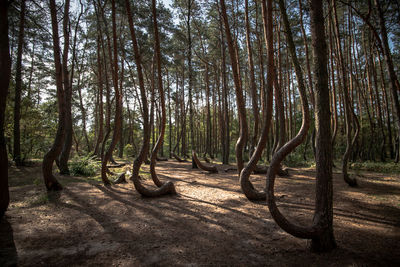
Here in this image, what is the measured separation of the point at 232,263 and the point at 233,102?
26801mm

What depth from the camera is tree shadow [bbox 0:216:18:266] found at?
2.54 metres

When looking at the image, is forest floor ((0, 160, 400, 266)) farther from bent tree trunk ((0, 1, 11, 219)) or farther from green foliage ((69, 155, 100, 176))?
green foliage ((69, 155, 100, 176))

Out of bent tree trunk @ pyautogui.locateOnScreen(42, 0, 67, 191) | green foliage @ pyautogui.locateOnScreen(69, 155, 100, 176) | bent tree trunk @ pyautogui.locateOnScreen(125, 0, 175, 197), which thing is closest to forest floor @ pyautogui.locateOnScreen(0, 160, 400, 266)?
bent tree trunk @ pyautogui.locateOnScreen(125, 0, 175, 197)

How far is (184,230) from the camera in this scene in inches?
145

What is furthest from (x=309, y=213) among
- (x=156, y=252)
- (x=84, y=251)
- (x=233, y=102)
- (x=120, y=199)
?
(x=233, y=102)

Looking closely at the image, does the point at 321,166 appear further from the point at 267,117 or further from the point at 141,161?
the point at 141,161

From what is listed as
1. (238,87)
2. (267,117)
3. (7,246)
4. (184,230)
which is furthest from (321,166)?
(7,246)

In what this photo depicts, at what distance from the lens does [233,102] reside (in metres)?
28.4

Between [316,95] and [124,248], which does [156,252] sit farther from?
[316,95]

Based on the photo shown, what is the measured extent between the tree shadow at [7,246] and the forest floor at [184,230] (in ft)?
0.03

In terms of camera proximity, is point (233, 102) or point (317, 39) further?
point (233, 102)

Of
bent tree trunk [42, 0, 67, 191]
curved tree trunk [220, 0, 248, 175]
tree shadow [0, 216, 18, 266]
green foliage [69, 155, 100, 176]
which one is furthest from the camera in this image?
green foliage [69, 155, 100, 176]

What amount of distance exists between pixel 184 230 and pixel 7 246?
2.60 meters

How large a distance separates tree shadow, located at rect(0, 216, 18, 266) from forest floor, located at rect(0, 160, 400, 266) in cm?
1
